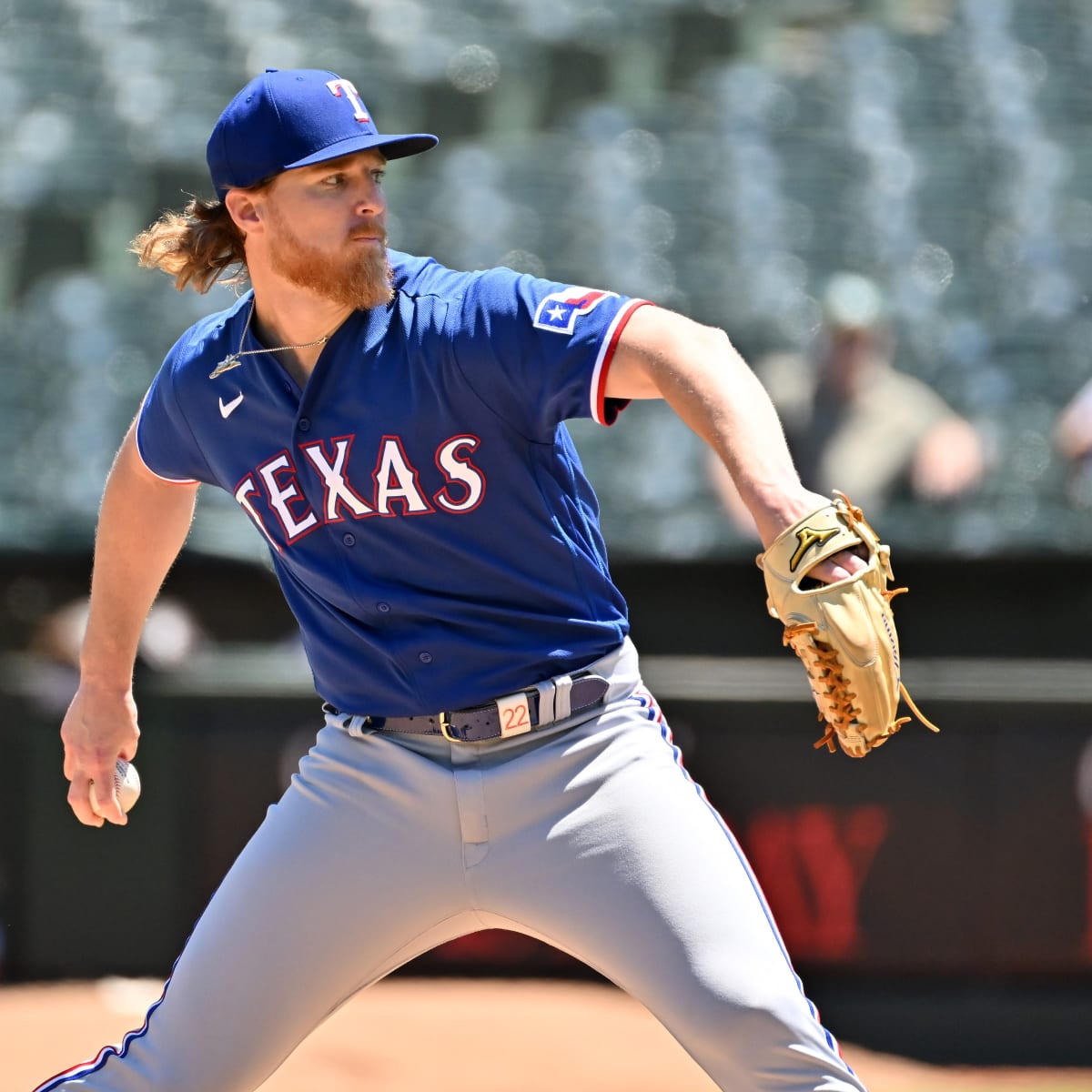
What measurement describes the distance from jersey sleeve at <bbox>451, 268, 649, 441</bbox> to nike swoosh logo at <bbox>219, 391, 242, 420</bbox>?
1.33 feet

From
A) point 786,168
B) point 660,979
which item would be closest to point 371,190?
point 660,979

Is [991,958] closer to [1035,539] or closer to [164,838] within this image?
[1035,539]

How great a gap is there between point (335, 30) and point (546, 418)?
503 centimetres

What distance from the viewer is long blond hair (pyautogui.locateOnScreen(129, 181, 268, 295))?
281cm

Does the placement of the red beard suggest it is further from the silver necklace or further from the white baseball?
the white baseball

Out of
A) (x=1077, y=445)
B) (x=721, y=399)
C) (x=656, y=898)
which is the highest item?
(x=721, y=399)

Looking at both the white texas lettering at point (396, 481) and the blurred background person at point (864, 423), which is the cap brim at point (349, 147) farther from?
the blurred background person at point (864, 423)

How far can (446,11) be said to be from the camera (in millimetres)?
6949

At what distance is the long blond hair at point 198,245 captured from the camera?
2.81 m

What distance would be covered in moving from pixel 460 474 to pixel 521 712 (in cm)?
36

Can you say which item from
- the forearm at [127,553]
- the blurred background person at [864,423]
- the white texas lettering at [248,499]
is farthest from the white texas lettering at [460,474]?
the blurred background person at [864,423]

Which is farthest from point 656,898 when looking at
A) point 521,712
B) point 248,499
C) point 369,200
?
point 369,200

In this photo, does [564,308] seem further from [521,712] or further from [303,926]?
[303,926]

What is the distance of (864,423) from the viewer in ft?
17.8
